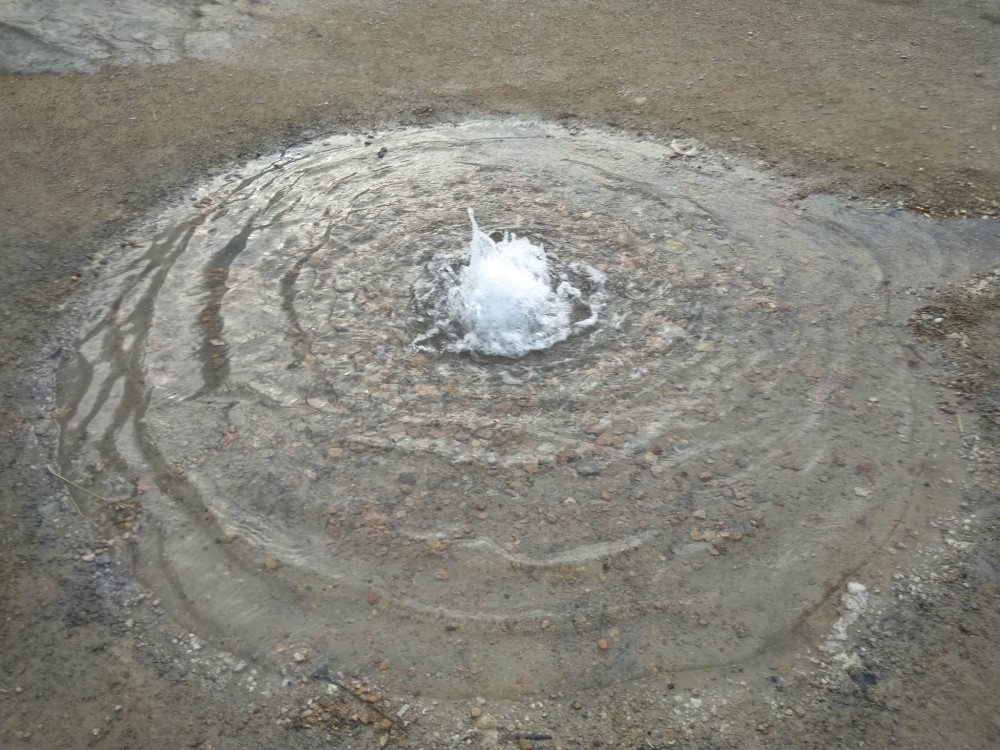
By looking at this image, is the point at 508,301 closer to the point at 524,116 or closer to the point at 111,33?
the point at 524,116

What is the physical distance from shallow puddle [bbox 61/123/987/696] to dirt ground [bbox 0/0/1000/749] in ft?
0.54

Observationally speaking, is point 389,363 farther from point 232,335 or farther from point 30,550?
point 30,550

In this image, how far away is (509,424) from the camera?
4.06 meters

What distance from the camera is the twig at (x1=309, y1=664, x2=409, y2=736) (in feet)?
9.55

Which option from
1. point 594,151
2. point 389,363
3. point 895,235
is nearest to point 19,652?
point 389,363

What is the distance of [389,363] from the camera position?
438 cm

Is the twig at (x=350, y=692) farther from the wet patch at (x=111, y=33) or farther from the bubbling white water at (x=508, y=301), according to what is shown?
the wet patch at (x=111, y=33)

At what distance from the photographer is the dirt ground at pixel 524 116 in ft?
9.57

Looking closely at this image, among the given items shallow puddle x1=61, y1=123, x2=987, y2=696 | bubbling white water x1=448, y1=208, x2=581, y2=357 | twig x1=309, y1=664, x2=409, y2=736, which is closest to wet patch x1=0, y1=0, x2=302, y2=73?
shallow puddle x1=61, y1=123, x2=987, y2=696

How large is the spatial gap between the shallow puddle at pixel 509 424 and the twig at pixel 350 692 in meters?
0.05

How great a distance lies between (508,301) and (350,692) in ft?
7.81

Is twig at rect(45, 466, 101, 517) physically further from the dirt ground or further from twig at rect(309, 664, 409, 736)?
twig at rect(309, 664, 409, 736)

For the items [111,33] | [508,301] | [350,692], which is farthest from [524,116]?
[350,692]

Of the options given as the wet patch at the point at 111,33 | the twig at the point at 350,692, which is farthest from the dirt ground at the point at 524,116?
the wet patch at the point at 111,33
